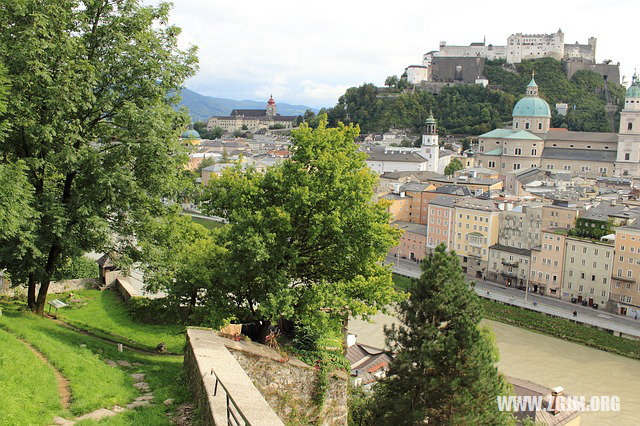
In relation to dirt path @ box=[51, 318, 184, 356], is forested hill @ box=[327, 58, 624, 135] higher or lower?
higher

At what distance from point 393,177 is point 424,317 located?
46997 millimetres

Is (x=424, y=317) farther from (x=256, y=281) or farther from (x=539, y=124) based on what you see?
(x=539, y=124)

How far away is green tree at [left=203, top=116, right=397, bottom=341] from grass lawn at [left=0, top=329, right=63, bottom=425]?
3.51 meters

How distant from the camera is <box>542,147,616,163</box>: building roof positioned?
68.8 meters

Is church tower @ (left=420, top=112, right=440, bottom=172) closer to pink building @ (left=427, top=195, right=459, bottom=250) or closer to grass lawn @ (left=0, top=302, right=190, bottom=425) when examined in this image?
pink building @ (left=427, top=195, right=459, bottom=250)

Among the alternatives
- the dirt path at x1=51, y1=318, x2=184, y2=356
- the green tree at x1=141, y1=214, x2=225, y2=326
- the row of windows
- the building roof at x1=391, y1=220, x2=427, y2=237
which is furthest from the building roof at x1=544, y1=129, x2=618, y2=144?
the dirt path at x1=51, y1=318, x2=184, y2=356

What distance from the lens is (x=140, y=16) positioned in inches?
412

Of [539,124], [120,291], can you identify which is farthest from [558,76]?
[120,291]

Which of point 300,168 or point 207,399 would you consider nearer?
point 207,399

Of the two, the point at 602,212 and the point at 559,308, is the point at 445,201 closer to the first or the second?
the point at 602,212

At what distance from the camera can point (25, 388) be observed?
6.73 metres

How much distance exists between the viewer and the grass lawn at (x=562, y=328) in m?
29.6

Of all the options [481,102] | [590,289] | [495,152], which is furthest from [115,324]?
[481,102]

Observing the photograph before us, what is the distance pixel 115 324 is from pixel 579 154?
220ft
